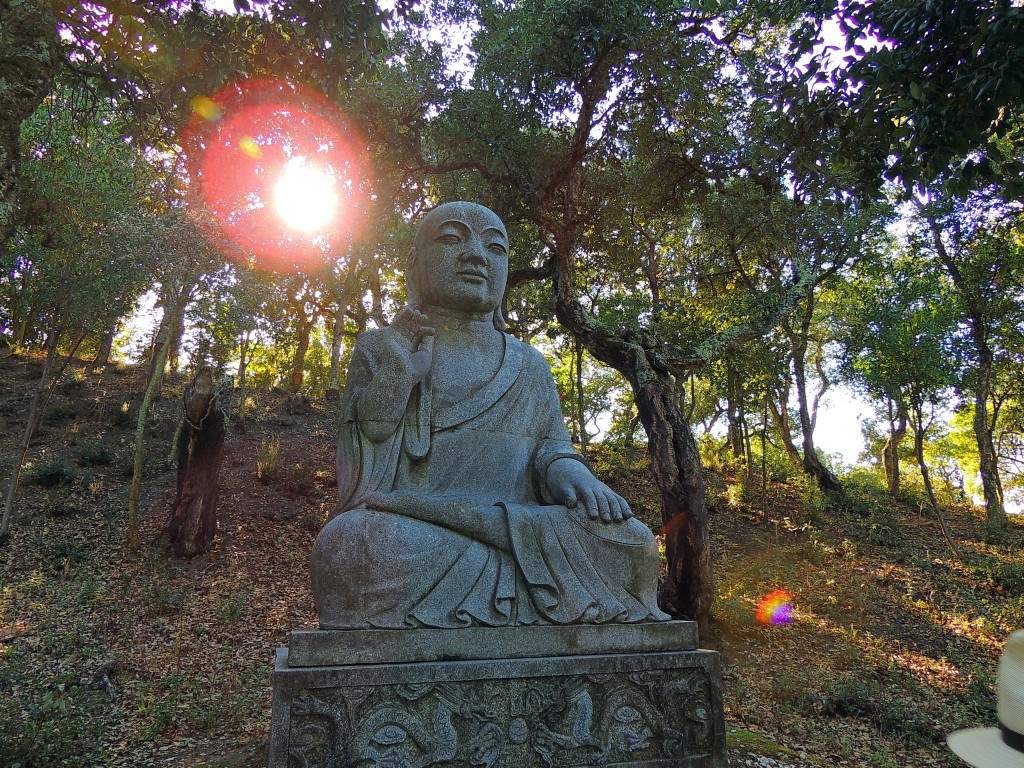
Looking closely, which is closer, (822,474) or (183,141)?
(183,141)

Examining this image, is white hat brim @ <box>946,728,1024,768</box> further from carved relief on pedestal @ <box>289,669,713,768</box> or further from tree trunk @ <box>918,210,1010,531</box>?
tree trunk @ <box>918,210,1010,531</box>

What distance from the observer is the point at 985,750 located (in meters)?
1.54

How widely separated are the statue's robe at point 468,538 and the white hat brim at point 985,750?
1.88 metres

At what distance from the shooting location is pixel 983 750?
1539 millimetres

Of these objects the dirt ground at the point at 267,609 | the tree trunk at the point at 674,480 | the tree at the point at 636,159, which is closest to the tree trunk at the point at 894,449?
the dirt ground at the point at 267,609

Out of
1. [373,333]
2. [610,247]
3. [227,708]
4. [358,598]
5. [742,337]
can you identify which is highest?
[610,247]

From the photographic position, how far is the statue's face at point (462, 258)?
4.50 metres

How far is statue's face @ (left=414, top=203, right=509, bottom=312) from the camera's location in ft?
14.8

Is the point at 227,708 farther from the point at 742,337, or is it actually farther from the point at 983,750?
the point at 742,337

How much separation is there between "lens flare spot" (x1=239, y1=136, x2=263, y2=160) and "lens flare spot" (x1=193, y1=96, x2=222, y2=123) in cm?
80

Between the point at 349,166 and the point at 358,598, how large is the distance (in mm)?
8867

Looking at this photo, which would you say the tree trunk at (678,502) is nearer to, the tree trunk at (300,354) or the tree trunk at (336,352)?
the tree trunk at (336,352)

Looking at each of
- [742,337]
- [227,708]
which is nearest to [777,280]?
[742,337]

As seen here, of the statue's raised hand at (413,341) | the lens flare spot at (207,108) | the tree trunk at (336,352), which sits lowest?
the statue's raised hand at (413,341)
